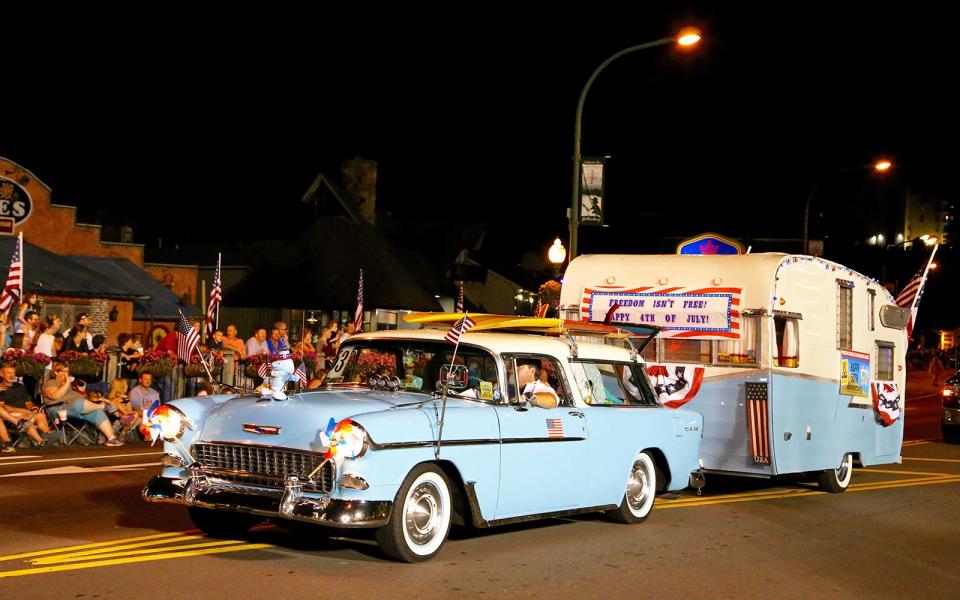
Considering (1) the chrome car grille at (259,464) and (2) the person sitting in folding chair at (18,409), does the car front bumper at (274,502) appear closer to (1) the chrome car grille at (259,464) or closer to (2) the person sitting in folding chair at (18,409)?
(1) the chrome car grille at (259,464)

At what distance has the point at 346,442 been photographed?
8.19m

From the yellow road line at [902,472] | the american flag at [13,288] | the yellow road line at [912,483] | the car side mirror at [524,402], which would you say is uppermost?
the american flag at [13,288]

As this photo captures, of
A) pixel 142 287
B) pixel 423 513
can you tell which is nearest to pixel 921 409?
pixel 142 287

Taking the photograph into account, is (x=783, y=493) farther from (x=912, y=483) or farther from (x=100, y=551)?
(x=100, y=551)

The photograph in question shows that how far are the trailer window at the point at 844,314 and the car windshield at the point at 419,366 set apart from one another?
6772 mm

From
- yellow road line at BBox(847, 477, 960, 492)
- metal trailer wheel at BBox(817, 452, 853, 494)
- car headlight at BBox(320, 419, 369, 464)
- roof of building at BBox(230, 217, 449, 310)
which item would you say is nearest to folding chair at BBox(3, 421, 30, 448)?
car headlight at BBox(320, 419, 369, 464)

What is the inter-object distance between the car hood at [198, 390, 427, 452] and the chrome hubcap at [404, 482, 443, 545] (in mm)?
544

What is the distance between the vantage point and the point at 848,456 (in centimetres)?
1543

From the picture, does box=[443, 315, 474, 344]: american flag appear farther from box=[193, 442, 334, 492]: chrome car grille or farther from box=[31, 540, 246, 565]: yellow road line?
box=[31, 540, 246, 565]: yellow road line

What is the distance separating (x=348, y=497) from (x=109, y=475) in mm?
6262

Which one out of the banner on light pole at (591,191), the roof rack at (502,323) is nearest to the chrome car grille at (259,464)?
the roof rack at (502,323)

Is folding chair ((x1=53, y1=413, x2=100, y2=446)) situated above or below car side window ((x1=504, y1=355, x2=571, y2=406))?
below

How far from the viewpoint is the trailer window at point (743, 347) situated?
44.8 feet

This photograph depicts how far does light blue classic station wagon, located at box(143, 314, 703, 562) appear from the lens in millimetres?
8336
